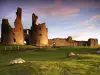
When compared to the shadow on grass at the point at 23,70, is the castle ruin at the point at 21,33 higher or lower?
higher

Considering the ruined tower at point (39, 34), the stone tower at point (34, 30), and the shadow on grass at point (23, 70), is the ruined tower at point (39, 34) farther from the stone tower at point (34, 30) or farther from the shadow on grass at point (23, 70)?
the shadow on grass at point (23, 70)

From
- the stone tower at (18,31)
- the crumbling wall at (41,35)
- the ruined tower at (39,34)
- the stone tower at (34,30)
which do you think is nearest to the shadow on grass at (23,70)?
the stone tower at (18,31)

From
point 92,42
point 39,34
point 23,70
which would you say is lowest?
point 23,70

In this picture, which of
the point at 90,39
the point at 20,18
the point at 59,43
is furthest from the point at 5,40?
the point at 90,39

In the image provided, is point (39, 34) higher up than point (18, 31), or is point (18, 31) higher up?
point (18, 31)

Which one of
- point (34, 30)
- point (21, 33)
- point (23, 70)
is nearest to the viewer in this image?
point (23, 70)

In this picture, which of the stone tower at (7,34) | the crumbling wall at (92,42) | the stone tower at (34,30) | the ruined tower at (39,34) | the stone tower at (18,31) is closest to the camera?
the stone tower at (7,34)

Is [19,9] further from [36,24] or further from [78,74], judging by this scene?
[78,74]

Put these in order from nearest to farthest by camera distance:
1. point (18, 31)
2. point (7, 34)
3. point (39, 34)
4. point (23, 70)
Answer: point (23, 70)
point (7, 34)
point (18, 31)
point (39, 34)

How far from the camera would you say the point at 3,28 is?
8325cm

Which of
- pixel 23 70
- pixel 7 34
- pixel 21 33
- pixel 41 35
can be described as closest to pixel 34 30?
pixel 41 35

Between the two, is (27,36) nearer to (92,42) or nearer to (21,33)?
(21,33)

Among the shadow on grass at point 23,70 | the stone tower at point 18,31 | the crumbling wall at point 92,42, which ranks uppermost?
the stone tower at point 18,31

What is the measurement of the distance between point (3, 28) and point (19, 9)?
892 centimetres
